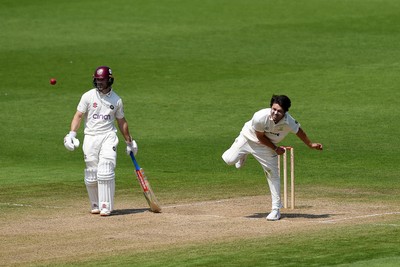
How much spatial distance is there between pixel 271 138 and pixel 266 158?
336mm

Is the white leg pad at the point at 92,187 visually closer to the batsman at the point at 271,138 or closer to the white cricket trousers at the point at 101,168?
the white cricket trousers at the point at 101,168

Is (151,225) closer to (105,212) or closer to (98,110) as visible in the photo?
(105,212)

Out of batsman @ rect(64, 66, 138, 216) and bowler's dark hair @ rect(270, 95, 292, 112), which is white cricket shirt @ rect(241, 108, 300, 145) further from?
batsman @ rect(64, 66, 138, 216)

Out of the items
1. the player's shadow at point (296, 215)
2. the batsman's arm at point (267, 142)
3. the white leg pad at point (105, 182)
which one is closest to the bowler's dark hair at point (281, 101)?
the batsman's arm at point (267, 142)

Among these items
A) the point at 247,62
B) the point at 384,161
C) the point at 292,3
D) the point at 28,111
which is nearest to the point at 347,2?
the point at 292,3

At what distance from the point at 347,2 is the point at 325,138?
61.4ft

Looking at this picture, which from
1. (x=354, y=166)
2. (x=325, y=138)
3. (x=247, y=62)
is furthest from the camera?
(x=247, y=62)

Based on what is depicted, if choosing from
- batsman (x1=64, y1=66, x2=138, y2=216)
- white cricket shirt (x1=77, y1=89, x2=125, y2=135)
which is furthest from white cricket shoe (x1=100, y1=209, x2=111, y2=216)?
white cricket shirt (x1=77, y1=89, x2=125, y2=135)

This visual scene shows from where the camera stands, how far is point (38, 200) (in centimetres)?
1872

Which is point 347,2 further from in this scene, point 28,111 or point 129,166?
point 129,166

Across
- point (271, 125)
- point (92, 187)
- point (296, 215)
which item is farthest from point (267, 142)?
point (92, 187)

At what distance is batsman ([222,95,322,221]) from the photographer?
52.4 feet

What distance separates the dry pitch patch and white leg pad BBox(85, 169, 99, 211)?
0.27 meters

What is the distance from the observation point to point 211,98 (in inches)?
1182
